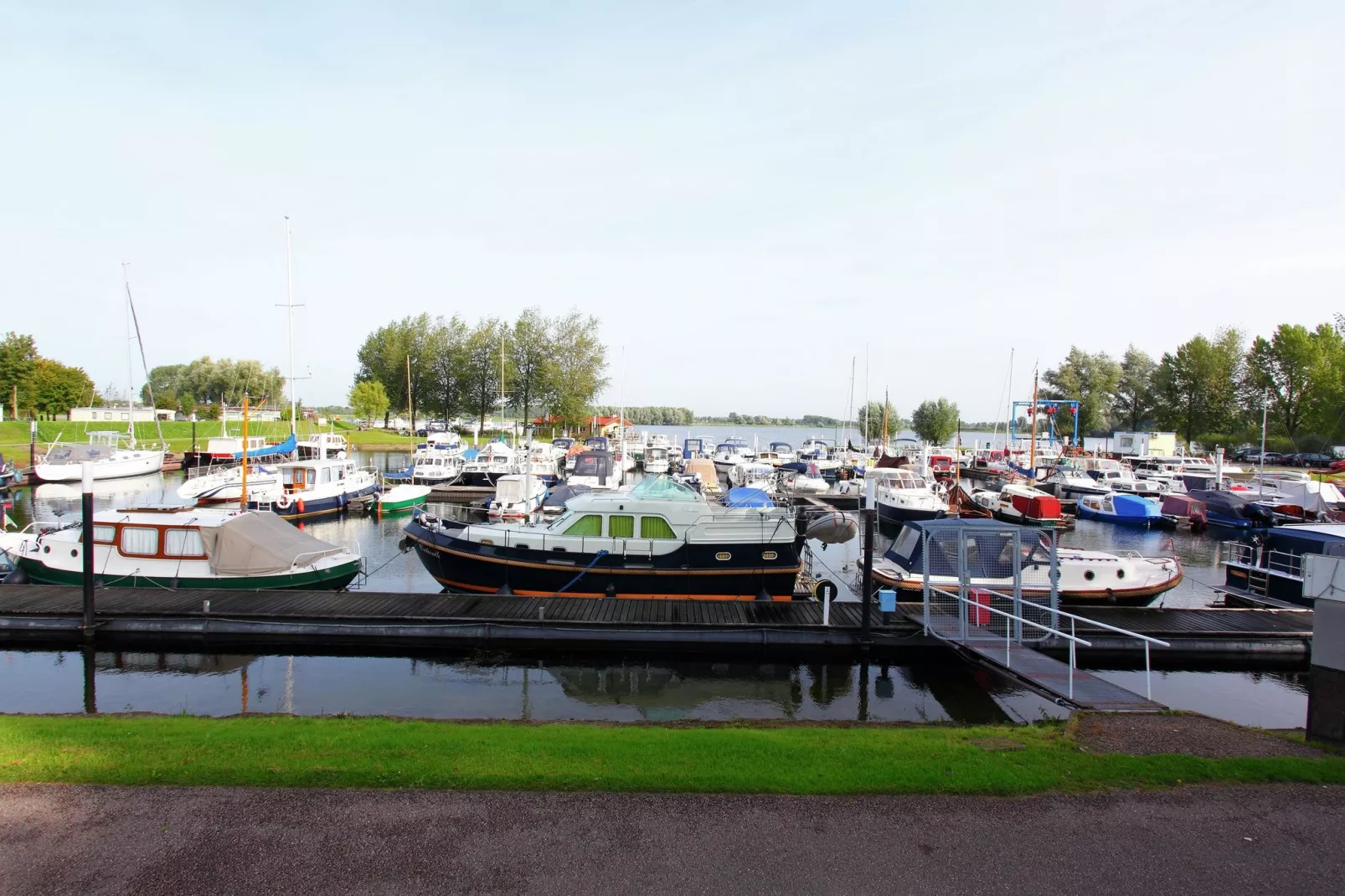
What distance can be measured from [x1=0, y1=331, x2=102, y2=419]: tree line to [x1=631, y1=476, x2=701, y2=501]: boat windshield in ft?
256

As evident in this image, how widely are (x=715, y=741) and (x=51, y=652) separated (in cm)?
1577

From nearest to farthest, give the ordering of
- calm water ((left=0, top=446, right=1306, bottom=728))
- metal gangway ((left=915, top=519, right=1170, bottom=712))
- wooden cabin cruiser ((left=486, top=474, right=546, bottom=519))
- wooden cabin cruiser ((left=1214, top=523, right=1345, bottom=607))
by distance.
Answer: metal gangway ((left=915, top=519, right=1170, bottom=712)) < calm water ((left=0, top=446, right=1306, bottom=728)) < wooden cabin cruiser ((left=1214, top=523, right=1345, bottom=607)) < wooden cabin cruiser ((left=486, top=474, right=546, bottom=519))

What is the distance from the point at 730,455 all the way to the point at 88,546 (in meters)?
72.4

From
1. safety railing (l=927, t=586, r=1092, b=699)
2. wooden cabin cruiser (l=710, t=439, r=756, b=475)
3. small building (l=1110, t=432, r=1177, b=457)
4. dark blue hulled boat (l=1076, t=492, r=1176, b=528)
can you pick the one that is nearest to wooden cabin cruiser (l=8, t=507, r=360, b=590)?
safety railing (l=927, t=586, r=1092, b=699)

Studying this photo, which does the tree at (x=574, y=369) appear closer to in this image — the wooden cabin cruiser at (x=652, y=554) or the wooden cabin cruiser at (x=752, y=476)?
the wooden cabin cruiser at (x=752, y=476)

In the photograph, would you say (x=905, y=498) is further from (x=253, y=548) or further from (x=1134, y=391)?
(x=1134, y=391)

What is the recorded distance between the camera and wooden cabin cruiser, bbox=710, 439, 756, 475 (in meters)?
72.5

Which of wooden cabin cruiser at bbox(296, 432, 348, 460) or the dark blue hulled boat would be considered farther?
wooden cabin cruiser at bbox(296, 432, 348, 460)

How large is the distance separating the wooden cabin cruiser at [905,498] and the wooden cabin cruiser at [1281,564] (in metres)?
15.7

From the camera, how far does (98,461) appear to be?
172ft

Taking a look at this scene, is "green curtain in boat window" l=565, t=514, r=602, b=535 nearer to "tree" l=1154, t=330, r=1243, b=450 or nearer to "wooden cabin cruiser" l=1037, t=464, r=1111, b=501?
"wooden cabin cruiser" l=1037, t=464, r=1111, b=501

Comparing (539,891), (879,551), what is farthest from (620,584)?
(879,551)

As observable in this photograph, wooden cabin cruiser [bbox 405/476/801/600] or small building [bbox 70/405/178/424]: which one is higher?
small building [bbox 70/405/178/424]

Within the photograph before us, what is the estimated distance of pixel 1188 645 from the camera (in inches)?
619
